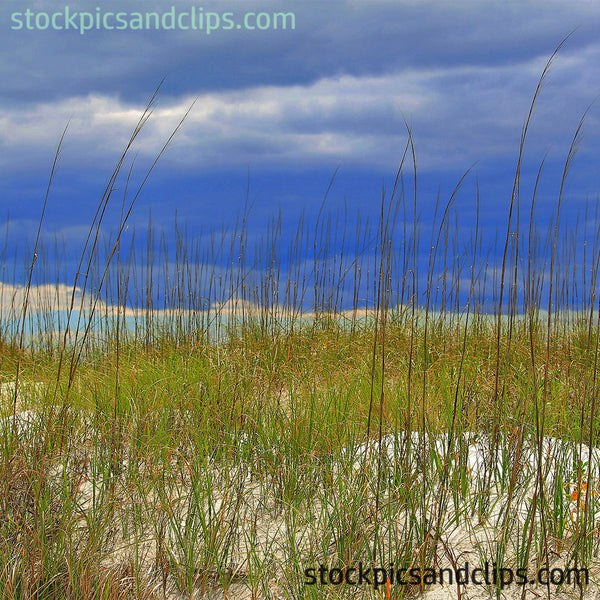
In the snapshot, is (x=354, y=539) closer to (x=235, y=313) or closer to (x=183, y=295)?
(x=235, y=313)

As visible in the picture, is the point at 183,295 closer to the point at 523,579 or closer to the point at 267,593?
the point at 267,593

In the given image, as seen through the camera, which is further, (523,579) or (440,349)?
(440,349)

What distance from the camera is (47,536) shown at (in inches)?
70.9

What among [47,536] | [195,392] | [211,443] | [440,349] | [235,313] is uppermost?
[235,313]

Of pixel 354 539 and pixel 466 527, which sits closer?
pixel 354 539

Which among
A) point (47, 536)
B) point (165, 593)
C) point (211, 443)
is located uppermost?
point (211, 443)

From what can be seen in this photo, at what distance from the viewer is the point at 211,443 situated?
2.30 m

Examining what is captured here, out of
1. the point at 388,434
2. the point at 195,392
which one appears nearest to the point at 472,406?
the point at 388,434

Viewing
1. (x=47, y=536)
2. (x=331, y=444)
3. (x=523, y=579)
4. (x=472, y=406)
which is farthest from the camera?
(x=472, y=406)

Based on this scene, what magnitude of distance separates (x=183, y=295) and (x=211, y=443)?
7.51 ft

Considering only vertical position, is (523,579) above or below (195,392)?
below

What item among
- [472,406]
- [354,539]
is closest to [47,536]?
[354,539]

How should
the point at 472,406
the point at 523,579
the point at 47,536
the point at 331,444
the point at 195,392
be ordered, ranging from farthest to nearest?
the point at 195,392 → the point at 472,406 → the point at 331,444 → the point at 47,536 → the point at 523,579

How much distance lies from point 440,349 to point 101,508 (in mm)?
2968
